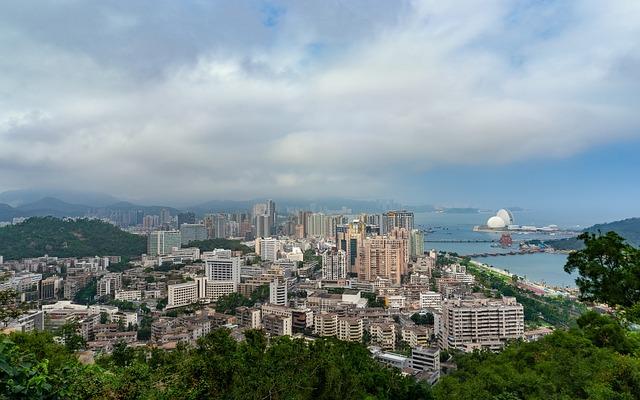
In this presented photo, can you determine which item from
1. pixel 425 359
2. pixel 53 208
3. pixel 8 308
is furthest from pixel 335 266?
pixel 53 208

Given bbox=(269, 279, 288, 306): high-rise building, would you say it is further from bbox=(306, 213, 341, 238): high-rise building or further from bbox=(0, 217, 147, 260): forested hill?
bbox=(306, 213, 341, 238): high-rise building

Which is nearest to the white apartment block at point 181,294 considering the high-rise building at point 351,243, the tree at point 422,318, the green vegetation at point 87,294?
the green vegetation at point 87,294

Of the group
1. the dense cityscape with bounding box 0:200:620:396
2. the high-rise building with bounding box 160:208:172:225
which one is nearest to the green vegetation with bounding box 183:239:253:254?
the dense cityscape with bounding box 0:200:620:396

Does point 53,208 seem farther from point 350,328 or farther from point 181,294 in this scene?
point 350,328

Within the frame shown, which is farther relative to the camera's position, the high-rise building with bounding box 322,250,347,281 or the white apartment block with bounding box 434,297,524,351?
the high-rise building with bounding box 322,250,347,281

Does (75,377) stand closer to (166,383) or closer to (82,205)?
(166,383)


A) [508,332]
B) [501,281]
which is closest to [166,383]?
[508,332]
